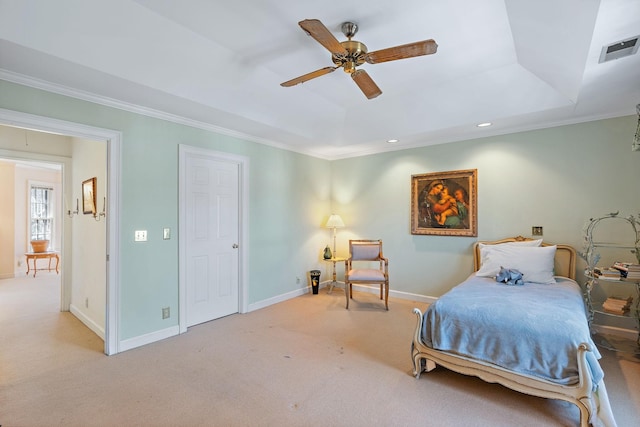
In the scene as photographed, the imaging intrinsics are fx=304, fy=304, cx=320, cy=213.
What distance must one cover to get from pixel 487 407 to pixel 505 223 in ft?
8.63

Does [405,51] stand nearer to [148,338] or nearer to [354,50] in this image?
[354,50]

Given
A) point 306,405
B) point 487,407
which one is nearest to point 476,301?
point 487,407

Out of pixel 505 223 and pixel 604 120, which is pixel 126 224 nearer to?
pixel 505 223

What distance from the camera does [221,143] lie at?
13.1 feet

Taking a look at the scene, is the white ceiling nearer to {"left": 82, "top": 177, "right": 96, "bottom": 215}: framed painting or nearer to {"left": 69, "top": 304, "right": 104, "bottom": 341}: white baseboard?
{"left": 82, "top": 177, "right": 96, "bottom": 215}: framed painting

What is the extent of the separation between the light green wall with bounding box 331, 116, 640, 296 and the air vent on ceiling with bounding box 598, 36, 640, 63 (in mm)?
1638

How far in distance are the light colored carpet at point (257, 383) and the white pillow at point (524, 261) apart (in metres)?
0.89

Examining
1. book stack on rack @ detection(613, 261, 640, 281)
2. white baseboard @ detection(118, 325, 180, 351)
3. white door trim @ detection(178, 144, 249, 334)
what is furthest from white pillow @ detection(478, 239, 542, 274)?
white baseboard @ detection(118, 325, 180, 351)

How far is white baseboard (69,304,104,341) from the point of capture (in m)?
3.46

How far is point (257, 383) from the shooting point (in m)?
2.48

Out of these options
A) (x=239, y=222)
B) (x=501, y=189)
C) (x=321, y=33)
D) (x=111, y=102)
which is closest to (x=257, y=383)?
(x=239, y=222)

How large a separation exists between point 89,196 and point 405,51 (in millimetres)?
3908

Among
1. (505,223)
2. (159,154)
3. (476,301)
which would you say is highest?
(159,154)

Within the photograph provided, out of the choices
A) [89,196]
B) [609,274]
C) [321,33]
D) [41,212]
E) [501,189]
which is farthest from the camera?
[41,212]
